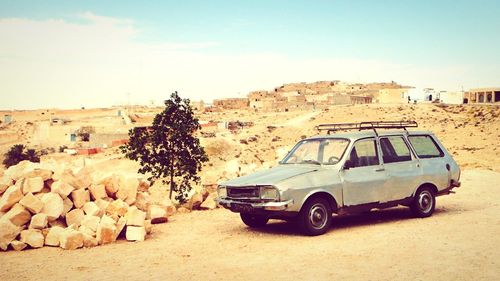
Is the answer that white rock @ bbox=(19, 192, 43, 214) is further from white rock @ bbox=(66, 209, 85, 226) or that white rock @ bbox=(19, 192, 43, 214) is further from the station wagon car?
the station wagon car

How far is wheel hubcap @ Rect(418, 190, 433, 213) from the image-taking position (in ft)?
32.0

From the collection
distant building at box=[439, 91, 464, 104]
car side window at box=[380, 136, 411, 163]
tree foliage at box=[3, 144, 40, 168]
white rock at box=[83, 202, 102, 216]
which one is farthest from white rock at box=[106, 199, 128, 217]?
distant building at box=[439, 91, 464, 104]

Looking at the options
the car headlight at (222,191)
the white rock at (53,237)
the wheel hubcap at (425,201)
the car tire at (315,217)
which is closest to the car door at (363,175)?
the car tire at (315,217)

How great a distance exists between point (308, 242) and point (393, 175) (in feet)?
8.31

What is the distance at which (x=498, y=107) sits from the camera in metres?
50.9

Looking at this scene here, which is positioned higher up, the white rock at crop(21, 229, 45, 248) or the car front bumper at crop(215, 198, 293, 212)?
the car front bumper at crop(215, 198, 293, 212)

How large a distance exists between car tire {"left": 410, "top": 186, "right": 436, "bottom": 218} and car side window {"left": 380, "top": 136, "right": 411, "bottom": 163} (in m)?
0.71

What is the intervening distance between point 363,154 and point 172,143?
9831mm

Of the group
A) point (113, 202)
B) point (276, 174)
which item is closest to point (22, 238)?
point (113, 202)

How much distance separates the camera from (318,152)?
368 inches

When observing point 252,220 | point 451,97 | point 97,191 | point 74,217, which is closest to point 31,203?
point 74,217

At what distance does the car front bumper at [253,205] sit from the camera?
797 cm

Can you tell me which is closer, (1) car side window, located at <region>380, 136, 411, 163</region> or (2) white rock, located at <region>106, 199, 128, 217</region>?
(2) white rock, located at <region>106, 199, 128, 217</region>

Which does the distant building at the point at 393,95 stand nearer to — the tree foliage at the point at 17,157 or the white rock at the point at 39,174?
the tree foliage at the point at 17,157
